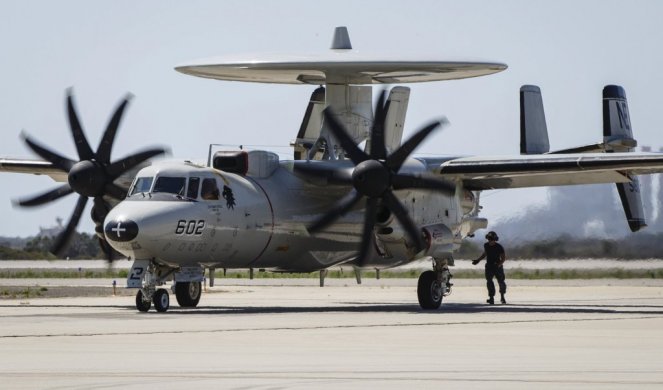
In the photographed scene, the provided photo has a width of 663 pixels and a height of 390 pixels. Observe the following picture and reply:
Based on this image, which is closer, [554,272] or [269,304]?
[269,304]

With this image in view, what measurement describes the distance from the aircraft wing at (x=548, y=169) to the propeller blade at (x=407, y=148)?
1892 millimetres

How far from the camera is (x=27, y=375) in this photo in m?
14.0

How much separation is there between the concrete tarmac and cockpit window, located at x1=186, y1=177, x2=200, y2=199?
103 inches

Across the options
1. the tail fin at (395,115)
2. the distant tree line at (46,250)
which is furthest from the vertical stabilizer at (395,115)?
the distant tree line at (46,250)

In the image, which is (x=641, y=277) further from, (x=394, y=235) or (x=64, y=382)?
(x=64, y=382)

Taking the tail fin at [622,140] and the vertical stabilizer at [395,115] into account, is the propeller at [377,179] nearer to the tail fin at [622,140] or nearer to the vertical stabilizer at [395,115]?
the vertical stabilizer at [395,115]

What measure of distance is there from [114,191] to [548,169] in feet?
34.9

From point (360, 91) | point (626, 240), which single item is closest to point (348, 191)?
point (360, 91)

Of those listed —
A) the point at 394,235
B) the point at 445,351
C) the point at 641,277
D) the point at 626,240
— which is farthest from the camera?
the point at 641,277

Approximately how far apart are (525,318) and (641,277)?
1136 inches

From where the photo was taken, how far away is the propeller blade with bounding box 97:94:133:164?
3189 cm

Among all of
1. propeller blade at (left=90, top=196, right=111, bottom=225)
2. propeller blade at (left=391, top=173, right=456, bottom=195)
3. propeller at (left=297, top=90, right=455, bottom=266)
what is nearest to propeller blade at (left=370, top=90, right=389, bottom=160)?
propeller at (left=297, top=90, right=455, bottom=266)

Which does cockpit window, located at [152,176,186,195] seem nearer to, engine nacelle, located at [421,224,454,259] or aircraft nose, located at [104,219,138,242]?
aircraft nose, located at [104,219,138,242]

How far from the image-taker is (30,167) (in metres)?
35.8
